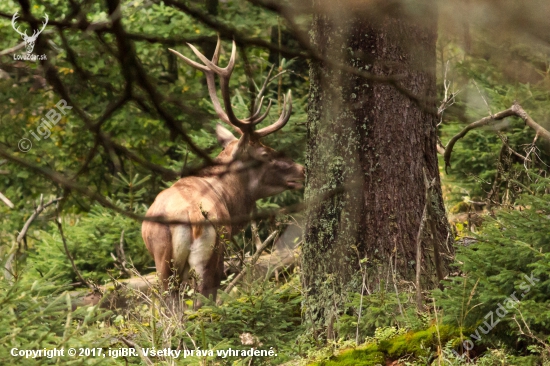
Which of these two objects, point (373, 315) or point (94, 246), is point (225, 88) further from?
point (94, 246)

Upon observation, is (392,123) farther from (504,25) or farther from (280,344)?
(504,25)

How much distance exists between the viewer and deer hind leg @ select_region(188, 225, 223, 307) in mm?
6906

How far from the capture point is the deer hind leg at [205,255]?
6.91 metres

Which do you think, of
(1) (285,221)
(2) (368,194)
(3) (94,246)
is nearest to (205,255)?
(1) (285,221)

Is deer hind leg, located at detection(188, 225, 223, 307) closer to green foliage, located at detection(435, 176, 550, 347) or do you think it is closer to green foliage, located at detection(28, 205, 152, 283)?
green foliage, located at detection(28, 205, 152, 283)

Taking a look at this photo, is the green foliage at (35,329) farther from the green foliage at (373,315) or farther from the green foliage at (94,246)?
the green foliage at (94,246)

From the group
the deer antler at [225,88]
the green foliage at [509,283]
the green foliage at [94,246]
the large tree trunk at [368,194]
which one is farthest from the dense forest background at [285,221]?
the green foliage at [94,246]

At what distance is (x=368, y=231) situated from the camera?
5340mm

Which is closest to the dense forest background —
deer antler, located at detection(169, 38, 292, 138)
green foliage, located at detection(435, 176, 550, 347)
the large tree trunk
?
green foliage, located at detection(435, 176, 550, 347)

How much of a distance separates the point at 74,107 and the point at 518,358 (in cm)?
280

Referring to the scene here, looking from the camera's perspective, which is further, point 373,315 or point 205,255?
point 205,255

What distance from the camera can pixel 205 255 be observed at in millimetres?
6926

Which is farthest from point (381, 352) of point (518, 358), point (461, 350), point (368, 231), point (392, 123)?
point (392, 123)

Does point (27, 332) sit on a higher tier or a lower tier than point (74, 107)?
lower
